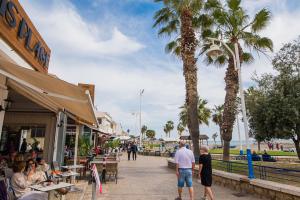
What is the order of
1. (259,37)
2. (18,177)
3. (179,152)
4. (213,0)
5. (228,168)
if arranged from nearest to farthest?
1. (18,177)
2. (179,152)
3. (228,168)
4. (259,37)
5. (213,0)

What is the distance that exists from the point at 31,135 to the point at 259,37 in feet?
47.8

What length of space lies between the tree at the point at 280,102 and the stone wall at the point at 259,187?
4707 mm

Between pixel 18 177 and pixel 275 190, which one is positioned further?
pixel 275 190

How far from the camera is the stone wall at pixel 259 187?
6.30 meters

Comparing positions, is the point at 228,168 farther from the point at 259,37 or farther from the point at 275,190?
the point at 259,37

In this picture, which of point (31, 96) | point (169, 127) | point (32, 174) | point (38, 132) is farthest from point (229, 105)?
point (169, 127)

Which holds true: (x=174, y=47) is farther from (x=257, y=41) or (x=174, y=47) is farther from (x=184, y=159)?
(x=184, y=159)

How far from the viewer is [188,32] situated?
1559 cm

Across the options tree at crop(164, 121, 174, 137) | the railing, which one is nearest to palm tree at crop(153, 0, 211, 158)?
the railing

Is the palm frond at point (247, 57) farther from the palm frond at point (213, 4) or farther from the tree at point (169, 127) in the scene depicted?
the tree at point (169, 127)

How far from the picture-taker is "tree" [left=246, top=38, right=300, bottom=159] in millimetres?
11797

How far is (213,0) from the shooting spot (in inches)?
620

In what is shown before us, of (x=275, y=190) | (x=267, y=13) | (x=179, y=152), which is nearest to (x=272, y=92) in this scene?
(x=267, y=13)

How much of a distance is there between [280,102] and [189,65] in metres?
5.83
